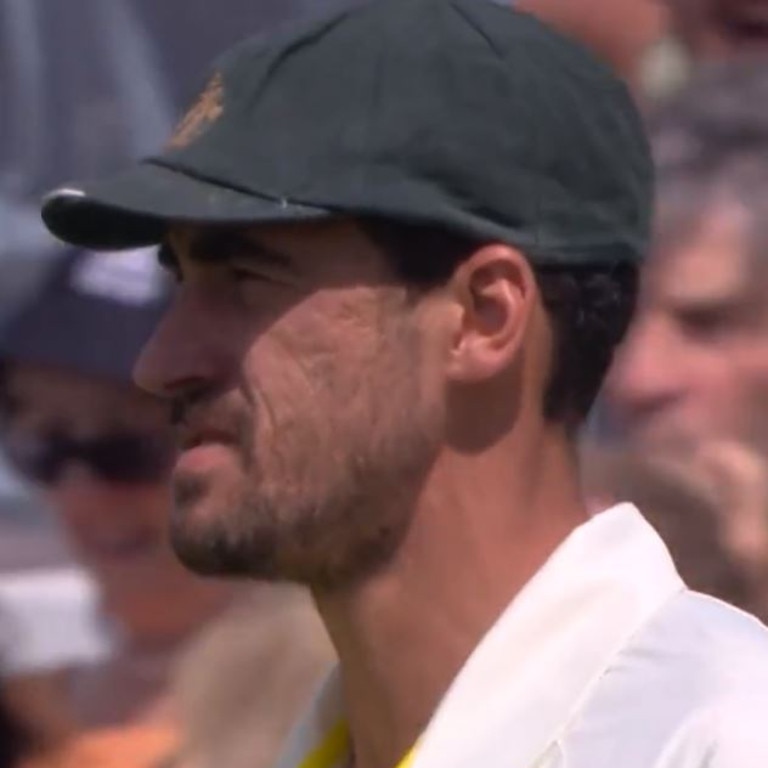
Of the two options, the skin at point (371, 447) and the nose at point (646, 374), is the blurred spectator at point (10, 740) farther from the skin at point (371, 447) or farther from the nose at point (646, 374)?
the skin at point (371, 447)

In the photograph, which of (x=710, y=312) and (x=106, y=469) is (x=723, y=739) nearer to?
(x=710, y=312)

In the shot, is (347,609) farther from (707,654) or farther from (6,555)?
(6,555)

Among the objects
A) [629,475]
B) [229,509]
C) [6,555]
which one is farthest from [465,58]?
[6,555]

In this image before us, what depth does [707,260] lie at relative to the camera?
303 centimetres

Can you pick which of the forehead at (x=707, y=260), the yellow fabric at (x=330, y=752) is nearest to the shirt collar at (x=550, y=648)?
the yellow fabric at (x=330, y=752)

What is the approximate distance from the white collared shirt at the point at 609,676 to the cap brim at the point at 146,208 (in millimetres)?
374

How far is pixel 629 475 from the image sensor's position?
9.21ft

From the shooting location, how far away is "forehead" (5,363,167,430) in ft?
11.1

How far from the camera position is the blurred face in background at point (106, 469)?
11.1ft

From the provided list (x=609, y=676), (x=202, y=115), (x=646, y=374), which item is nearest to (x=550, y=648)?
(x=609, y=676)

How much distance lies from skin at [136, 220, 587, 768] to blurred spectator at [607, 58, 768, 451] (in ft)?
2.73

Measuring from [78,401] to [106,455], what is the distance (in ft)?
0.33

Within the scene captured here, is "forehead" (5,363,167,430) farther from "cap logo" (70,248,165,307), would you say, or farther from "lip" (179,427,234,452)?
"lip" (179,427,234,452)

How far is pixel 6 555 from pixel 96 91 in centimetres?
80
